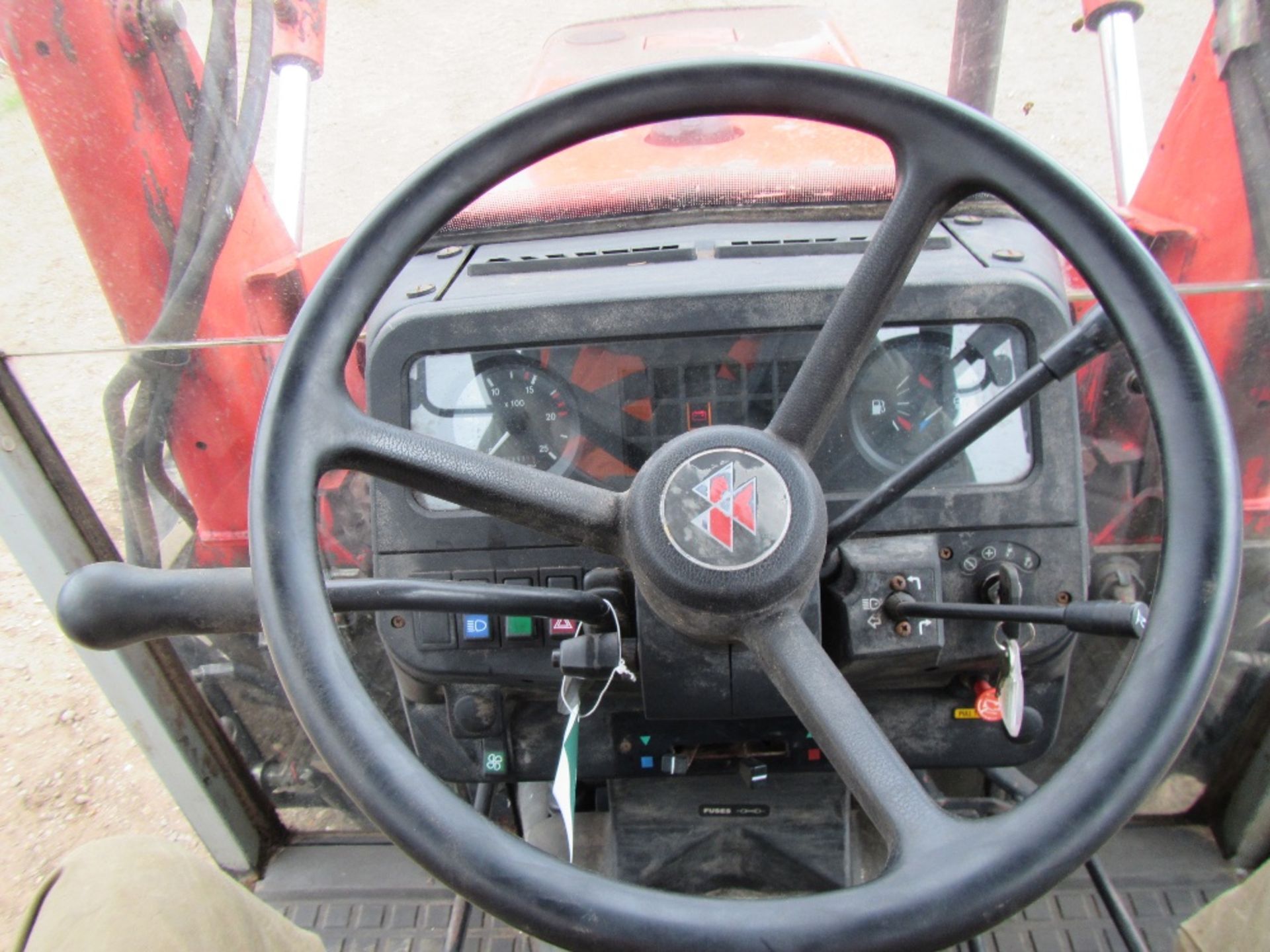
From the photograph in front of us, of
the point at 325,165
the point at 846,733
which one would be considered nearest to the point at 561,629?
the point at 846,733

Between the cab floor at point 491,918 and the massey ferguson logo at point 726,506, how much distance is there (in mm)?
1010

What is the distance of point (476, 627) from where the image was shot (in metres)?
1.16

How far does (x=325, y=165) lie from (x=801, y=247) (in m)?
1.49

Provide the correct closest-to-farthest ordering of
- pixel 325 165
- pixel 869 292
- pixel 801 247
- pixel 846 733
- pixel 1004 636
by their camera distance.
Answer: pixel 846 733 → pixel 869 292 → pixel 1004 636 → pixel 801 247 → pixel 325 165

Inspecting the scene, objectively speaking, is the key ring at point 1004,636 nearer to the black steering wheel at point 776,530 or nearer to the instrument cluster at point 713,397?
the instrument cluster at point 713,397

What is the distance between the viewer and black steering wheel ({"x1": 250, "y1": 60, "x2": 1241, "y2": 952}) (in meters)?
0.60

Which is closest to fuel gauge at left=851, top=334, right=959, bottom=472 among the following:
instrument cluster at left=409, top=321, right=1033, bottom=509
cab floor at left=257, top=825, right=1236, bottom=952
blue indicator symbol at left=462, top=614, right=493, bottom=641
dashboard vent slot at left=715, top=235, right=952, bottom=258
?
instrument cluster at left=409, top=321, right=1033, bottom=509

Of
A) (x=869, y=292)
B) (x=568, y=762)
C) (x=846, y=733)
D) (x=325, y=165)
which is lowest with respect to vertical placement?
(x=568, y=762)

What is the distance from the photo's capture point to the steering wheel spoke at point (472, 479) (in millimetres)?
793

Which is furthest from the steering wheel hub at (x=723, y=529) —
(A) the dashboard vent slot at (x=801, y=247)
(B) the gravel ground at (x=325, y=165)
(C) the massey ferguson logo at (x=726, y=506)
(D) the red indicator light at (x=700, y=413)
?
(B) the gravel ground at (x=325, y=165)

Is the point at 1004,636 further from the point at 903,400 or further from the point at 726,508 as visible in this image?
the point at 726,508

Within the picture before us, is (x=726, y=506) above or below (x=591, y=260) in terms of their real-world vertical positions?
below

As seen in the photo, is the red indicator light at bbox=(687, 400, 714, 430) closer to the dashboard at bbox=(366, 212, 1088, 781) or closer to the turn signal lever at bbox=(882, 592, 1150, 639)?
the dashboard at bbox=(366, 212, 1088, 781)

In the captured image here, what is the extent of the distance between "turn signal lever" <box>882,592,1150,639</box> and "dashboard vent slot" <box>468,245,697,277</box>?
53 cm
